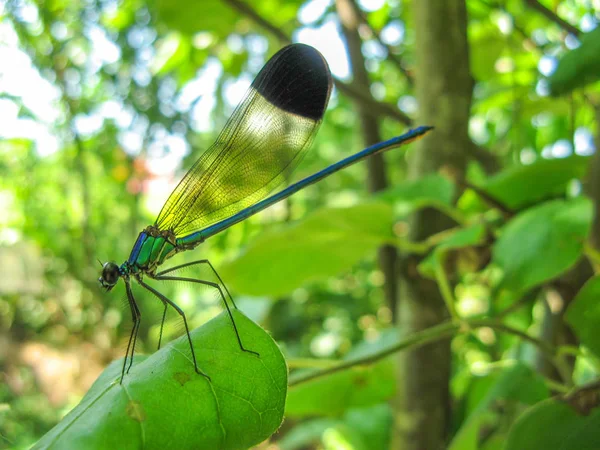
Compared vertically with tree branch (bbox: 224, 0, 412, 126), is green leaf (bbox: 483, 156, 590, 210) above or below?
below

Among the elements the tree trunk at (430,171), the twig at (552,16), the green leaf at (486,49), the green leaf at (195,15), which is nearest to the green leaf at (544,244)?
the tree trunk at (430,171)

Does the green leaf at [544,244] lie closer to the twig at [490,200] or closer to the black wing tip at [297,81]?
the twig at [490,200]

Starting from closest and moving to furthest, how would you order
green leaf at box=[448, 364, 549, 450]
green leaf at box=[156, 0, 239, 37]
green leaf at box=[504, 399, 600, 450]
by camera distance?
green leaf at box=[504, 399, 600, 450] → green leaf at box=[448, 364, 549, 450] → green leaf at box=[156, 0, 239, 37]

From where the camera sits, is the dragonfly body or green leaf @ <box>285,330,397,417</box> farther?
the dragonfly body

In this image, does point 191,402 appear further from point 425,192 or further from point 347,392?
point 425,192

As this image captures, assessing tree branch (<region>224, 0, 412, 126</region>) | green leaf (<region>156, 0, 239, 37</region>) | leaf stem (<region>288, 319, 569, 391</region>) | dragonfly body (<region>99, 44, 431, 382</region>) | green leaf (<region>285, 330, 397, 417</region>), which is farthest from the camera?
green leaf (<region>156, 0, 239, 37</region>)

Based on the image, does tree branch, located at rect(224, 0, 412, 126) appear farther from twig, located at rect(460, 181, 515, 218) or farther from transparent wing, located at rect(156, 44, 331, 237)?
twig, located at rect(460, 181, 515, 218)

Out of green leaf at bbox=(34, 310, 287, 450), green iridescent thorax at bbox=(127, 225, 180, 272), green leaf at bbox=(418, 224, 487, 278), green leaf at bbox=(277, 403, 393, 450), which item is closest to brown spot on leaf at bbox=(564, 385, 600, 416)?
green leaf at bbox=(418, 224, 487, 278)

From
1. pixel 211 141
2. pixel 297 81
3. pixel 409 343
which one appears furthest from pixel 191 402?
pixel 211 141
